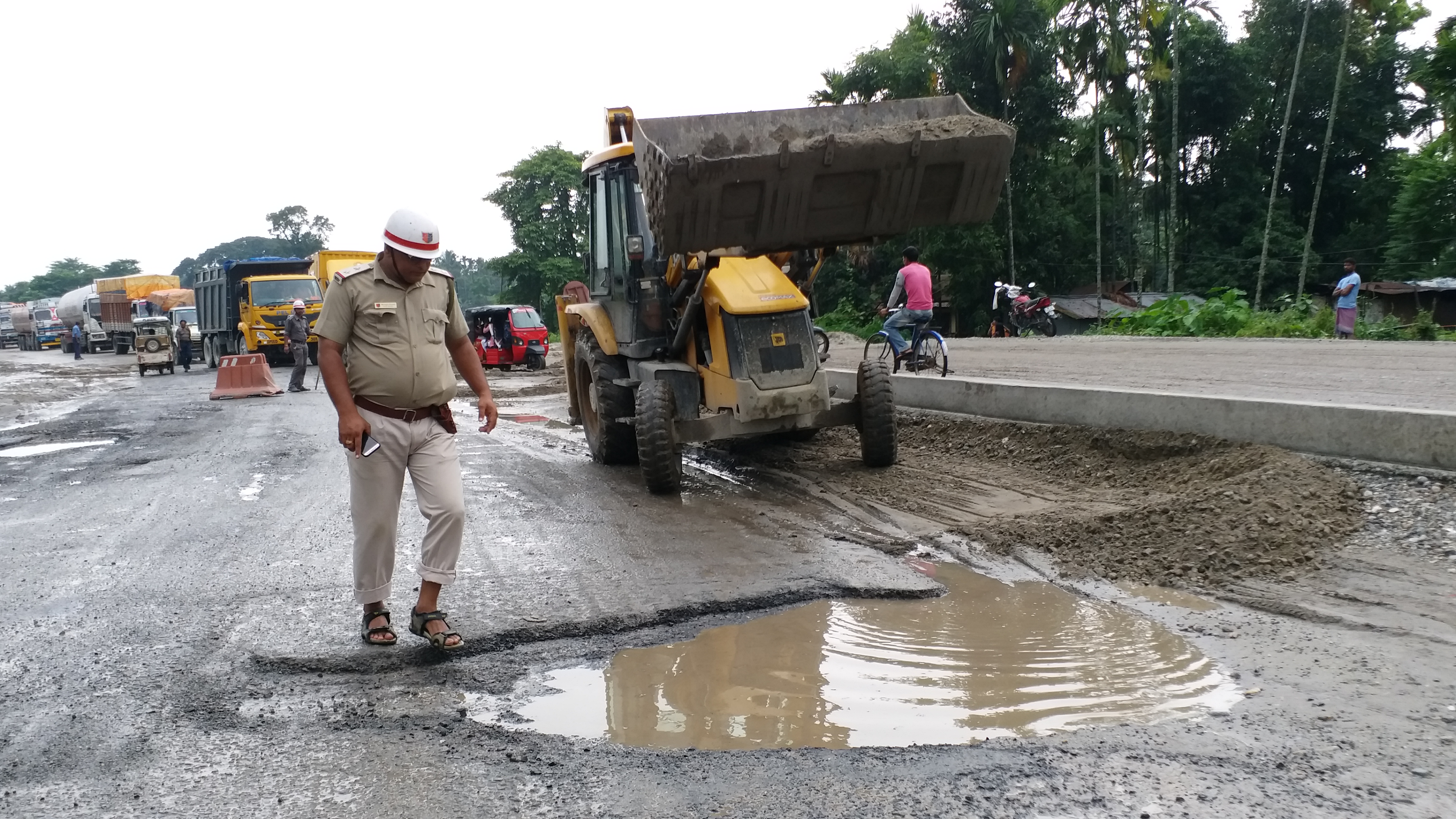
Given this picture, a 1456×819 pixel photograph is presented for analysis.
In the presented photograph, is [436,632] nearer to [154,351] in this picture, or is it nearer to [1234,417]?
[1234,417]

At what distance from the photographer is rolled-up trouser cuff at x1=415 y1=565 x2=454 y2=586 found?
4.45m

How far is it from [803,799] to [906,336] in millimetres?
11664

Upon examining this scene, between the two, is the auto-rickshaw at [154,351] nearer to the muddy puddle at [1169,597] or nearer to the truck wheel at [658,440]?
the truck wheel at [658,440]

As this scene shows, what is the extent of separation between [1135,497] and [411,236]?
15.7ft

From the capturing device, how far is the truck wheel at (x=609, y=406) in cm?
923

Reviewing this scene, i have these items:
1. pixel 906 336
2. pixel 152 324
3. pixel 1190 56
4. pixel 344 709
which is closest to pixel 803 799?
→ pixel 344 709

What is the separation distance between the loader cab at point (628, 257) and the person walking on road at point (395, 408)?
405cm

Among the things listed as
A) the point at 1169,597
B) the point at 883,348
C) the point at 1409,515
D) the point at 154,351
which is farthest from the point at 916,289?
the point at 154,351

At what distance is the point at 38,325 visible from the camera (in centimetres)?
6194

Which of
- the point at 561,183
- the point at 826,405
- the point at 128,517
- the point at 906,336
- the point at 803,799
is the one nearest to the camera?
the point at 803,799

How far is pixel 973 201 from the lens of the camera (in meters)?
7.61

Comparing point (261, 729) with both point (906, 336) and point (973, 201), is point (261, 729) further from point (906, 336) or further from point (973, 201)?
point (906, 336)

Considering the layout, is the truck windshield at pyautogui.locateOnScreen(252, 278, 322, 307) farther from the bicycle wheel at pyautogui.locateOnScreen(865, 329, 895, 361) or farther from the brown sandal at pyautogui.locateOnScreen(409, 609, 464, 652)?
the brown sandal at pyautogui.locateOnScreen(409, 609, 464, 652)

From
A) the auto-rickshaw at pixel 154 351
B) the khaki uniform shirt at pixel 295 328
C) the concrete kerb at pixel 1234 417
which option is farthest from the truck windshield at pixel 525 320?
the concrete kerb at pixel 1234 417
